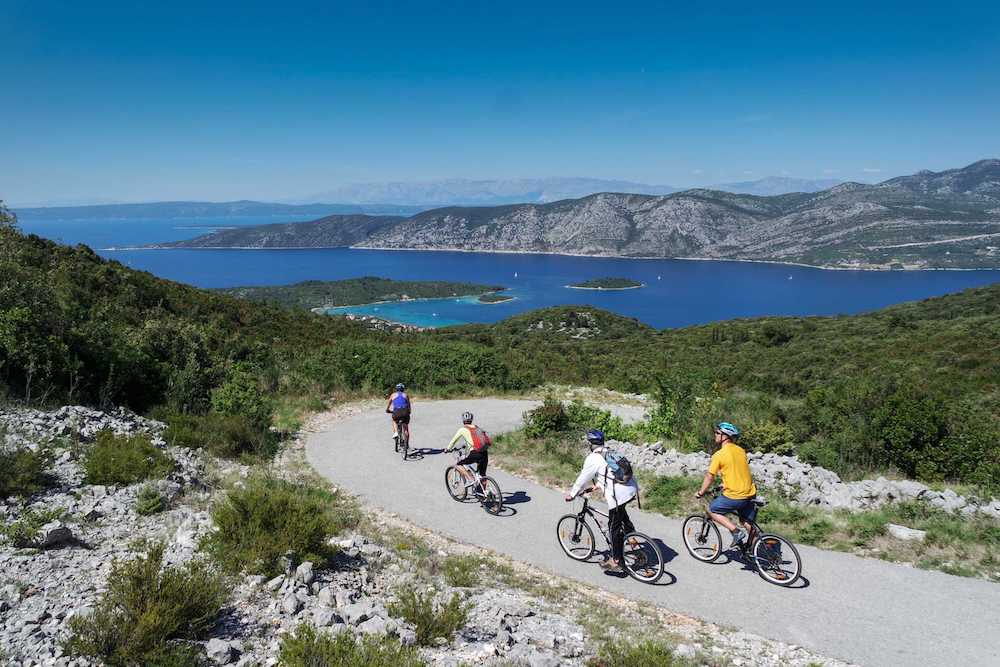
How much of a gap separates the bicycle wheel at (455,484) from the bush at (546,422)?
379cm

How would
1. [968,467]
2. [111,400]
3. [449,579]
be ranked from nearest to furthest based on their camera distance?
1. [449,579]
2. [968,467]
3. [111,400]

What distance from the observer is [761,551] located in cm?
662

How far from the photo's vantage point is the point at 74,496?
6.61 m

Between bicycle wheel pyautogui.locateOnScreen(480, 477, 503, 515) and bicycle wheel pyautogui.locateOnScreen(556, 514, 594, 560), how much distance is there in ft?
5.05

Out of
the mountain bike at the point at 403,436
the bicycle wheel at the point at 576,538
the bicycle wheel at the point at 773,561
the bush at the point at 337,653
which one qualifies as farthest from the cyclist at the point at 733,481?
the mountain bike at the point at 403,436

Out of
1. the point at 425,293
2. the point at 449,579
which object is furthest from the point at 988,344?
the point at 425,293

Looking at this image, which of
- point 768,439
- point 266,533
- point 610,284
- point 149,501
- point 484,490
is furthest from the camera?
point 610,284

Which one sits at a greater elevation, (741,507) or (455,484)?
(741,507)

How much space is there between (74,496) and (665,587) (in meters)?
7.04

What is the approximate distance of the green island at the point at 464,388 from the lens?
9.38 m

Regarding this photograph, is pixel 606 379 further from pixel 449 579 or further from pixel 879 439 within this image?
pixel 449 579

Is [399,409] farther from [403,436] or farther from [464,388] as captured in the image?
[464,388]

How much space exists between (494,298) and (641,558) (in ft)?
513

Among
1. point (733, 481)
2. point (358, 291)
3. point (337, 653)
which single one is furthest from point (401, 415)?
point (358, 291)
